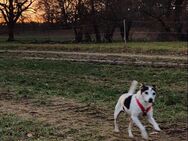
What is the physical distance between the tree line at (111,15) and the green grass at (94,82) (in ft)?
57.1

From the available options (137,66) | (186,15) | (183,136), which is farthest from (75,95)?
(186,15)

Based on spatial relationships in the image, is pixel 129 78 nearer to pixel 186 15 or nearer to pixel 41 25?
pixel 186 15

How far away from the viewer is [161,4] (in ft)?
132

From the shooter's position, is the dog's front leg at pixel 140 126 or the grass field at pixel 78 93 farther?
the grass field at pixel 78 93

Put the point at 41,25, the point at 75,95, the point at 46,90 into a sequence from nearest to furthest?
1. the point at 75,95
2. the point at 46,90
3. the point at 41,25

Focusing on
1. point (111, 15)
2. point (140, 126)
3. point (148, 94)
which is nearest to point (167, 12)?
point (111, 15)

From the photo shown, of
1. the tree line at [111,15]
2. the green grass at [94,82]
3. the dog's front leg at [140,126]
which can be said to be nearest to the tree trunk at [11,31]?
the tree line at [111,15]

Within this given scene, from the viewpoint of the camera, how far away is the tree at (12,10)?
5231 centimetres

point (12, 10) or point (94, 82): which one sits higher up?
point (12, 10)

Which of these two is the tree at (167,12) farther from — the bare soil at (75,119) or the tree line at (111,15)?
the bare soil at (75,119)

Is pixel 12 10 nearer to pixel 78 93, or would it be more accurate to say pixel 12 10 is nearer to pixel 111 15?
pixel 111 15

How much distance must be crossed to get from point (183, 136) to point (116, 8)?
108 ft

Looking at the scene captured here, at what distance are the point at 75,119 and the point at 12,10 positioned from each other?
43880mm

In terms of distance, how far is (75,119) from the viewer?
1050 centimetres
